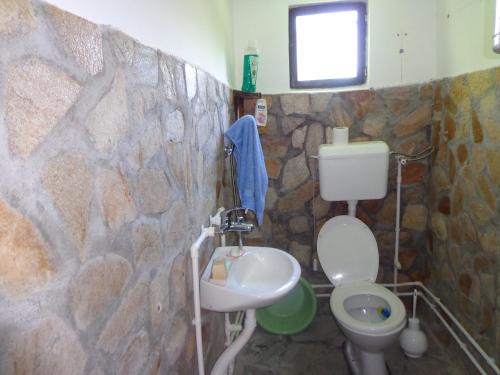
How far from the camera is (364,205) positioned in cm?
228

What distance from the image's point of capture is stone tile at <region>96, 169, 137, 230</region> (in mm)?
689

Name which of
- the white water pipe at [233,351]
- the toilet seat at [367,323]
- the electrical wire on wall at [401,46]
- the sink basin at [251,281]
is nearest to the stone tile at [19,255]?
the sink basin at [251,281]

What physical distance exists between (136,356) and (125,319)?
5.1 inches

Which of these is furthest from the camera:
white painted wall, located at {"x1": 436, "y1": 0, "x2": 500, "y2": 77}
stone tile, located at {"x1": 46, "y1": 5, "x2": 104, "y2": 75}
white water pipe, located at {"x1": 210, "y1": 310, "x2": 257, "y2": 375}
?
white painted wall, located at {"x1": 436, "y1": 0, "x2": 500, "y2": 77}

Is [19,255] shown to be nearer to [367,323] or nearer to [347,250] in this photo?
[367,323]

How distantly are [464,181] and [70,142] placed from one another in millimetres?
1942

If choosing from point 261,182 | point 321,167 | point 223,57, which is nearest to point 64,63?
point 261,182

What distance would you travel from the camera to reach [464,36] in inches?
67.6

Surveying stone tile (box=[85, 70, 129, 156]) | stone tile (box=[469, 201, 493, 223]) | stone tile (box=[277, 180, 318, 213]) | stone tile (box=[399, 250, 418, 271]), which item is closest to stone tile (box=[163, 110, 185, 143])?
stone tile (box=[85, 70, 129, 156])

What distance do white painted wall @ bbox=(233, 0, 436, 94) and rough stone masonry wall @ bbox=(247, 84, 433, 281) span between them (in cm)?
12

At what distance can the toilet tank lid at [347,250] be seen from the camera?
205cm

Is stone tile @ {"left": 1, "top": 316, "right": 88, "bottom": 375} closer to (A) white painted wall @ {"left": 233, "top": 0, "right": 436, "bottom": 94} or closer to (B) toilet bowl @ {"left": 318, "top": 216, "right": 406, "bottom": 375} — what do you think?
(B) toilet bowl @ {"left": 318, "top": 216, "right": 406, "bottom": 375}

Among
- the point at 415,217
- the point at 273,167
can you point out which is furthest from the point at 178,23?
the point at 415,217

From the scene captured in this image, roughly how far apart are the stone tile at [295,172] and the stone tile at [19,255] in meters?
1.88
